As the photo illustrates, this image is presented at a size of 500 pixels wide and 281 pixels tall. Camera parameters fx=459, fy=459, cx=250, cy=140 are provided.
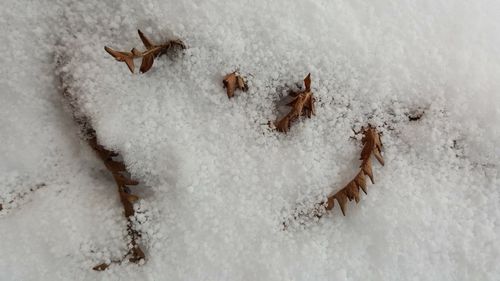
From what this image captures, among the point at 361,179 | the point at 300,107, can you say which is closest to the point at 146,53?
the point at 300,107

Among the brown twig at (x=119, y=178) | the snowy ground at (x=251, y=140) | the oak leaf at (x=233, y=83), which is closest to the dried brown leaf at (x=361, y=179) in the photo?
the snowy ground at (x=251, y=140)

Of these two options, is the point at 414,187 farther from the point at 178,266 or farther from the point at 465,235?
the point at 178,266

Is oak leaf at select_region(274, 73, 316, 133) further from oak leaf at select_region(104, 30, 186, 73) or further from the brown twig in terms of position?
the brown twig

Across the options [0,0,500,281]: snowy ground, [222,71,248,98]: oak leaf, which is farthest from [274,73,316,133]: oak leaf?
[222,71,248,98]: oak leaf

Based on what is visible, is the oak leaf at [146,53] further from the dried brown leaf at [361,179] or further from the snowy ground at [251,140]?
the dried brown leaf at [361,179]

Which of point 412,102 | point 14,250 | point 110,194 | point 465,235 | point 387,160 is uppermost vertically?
point 412,102

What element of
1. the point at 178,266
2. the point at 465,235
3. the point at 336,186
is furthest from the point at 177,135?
the point at 465,235

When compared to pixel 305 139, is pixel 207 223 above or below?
below

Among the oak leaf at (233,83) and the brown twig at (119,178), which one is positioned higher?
the oak leaf at (233,83)
